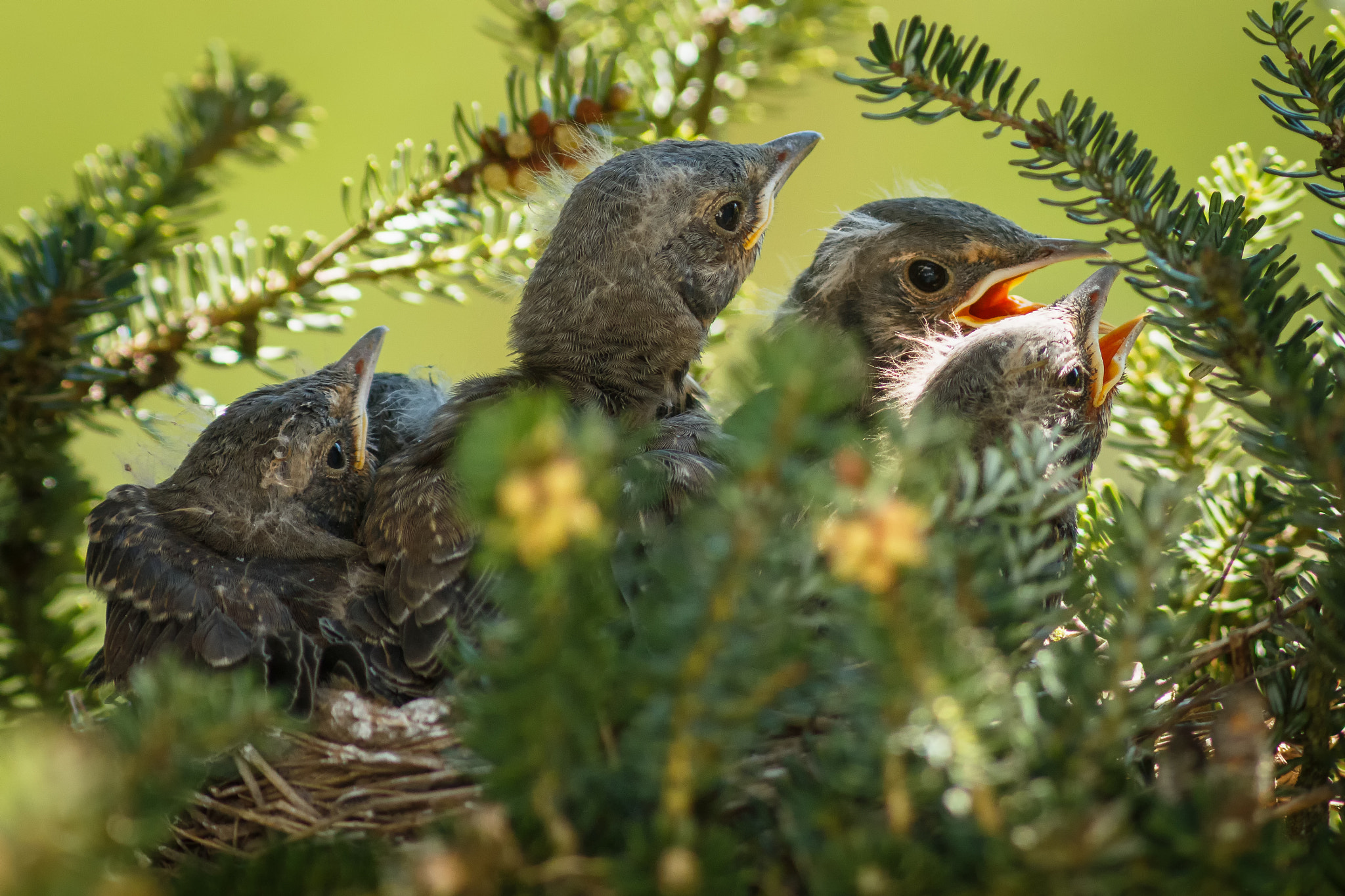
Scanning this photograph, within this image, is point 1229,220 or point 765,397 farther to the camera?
point 1229,220

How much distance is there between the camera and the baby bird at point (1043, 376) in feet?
2.93

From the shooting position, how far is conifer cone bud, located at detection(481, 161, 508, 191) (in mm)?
1038

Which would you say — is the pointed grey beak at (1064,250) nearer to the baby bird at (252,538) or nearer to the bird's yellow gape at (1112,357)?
the bird's yellow gape at (1112,357)

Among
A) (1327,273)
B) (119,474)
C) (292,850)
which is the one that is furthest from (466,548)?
(119,474)

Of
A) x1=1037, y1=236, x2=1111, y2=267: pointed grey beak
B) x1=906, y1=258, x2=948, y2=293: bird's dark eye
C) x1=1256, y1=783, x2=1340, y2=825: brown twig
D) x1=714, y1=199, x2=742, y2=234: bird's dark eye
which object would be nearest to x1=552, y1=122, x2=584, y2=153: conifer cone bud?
x1=714, y1=199, x2=742, y2=234: bird's dark eye

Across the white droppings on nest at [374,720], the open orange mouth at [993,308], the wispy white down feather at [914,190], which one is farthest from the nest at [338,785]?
the wispy white down feather at [914,190]

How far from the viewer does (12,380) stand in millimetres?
944

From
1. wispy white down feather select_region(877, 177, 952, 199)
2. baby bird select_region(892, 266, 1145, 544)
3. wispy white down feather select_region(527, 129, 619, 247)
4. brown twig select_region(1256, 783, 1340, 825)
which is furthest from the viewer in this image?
wispy white down feather select_region(877, 177, 952, 199)

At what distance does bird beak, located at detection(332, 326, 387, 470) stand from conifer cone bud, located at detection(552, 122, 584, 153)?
28 cm

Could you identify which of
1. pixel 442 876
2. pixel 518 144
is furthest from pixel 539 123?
pixel 442 876

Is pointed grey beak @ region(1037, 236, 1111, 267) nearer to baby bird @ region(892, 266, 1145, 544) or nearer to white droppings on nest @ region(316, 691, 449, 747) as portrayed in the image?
baby bird @ region(892, 266, 1145, 544)

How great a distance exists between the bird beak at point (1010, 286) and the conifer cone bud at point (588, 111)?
43 cm

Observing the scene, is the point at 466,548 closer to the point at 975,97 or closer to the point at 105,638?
the point at 105,638

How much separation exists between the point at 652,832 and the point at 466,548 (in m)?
0.51
